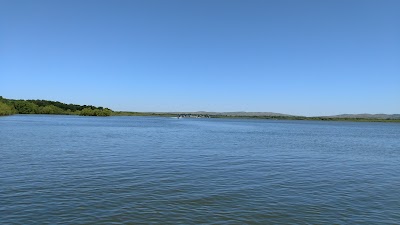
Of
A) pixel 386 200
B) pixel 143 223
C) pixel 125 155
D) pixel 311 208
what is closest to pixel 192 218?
pixel 143 223

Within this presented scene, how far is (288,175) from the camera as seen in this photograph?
25.0 meters

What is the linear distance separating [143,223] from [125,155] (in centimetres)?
2169

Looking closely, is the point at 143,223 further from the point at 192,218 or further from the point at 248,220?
the point at 248,220

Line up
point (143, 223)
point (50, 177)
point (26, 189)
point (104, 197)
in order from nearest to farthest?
point (143, 223) < point (104, 197) < point (26, 189) < point (50, 177)

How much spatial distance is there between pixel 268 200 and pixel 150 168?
1193 centimetres

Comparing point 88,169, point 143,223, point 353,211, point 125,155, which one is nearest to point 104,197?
point 143,223

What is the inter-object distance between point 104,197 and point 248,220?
7877mm

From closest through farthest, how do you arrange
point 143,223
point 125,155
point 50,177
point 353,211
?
point 143,223 → point 353,211 → point 50,177 → point 125,155

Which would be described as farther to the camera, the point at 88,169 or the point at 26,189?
the point at 88,169

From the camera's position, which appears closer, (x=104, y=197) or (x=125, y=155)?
(x=104, y=197)

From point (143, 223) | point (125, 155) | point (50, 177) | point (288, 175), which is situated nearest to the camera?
point (143, 223)

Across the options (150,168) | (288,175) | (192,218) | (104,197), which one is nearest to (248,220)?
(192,218)

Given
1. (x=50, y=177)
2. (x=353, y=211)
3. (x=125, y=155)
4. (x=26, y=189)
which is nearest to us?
(x=353, y=211)

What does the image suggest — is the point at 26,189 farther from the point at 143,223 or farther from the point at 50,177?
the point at 143,223
